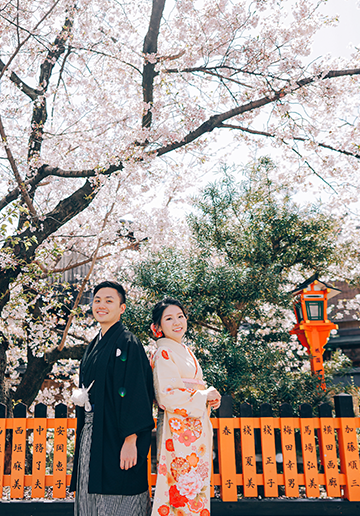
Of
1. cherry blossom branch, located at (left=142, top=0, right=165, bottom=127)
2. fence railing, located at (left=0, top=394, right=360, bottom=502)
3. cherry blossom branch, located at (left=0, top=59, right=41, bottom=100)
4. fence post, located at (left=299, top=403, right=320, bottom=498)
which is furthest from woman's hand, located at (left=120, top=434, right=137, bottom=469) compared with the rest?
cherry blossom branch, located at (left=0, top=59, right=41, bottom=100)

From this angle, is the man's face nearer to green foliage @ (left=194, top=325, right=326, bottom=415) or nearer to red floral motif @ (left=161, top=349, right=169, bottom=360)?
red floral motif @ (left=161, top=349, right=169, bottom=360)

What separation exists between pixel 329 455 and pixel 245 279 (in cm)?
238

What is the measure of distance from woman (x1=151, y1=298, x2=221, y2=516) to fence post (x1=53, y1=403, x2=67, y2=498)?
1.23 metres

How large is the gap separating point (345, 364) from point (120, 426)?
7271 mm

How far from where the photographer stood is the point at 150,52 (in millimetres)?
4648

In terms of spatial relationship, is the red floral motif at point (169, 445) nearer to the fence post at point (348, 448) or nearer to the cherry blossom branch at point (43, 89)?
the fence post at point (348, 448)

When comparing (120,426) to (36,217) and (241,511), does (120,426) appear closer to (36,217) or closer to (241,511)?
(241,511)

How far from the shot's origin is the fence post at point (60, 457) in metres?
3.28

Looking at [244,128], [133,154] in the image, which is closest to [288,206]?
[244,128]

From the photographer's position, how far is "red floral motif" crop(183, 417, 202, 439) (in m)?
2.54

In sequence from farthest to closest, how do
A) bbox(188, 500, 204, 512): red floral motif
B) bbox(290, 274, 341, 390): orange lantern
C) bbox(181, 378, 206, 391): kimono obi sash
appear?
bbox(290, 274, 341, 390): orange lantern
bbox(181, 378, 206, 391): kimono obi sash
bbox(188, 500, 204, 512): red floral motif

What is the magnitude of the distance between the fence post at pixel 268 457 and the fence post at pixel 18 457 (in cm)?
226

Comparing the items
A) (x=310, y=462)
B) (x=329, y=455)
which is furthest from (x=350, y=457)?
(x=310, y=462)

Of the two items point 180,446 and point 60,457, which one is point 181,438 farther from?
point 60,457
